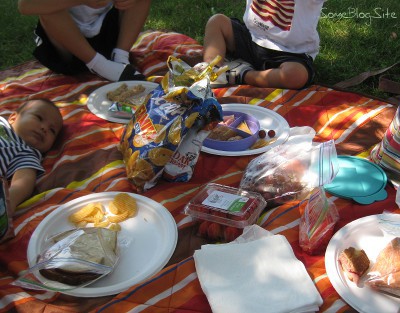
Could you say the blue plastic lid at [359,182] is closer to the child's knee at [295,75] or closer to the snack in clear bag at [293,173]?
the snack in clear bag at [293,173]

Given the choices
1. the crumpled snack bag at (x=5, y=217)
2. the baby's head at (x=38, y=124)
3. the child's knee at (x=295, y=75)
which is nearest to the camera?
the crumpled snack bag at (x=5, y=217)

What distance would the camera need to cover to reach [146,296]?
43.5 inches

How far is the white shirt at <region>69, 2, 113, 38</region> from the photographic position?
239 centimetres

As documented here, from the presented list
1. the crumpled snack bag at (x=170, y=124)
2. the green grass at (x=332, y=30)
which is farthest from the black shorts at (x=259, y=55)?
the crumpled snack bag at (x=170, y=124)

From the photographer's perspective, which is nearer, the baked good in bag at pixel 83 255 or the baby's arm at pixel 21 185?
the baked good in bag at pixel 83 255

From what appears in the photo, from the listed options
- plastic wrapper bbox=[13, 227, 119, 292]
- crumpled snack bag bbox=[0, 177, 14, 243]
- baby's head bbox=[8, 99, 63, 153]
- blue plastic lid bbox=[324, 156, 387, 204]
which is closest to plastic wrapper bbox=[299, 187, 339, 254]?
blue plastic lid bbox=[324, 156, 387, 204]

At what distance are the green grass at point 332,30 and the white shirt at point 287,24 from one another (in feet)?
0.97

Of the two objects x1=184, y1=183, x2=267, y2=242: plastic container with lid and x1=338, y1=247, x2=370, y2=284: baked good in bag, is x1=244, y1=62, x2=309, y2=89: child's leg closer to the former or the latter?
x1=184, y1=183, x2=267, y2=242: plastic container with lid

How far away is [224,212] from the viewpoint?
128 cm

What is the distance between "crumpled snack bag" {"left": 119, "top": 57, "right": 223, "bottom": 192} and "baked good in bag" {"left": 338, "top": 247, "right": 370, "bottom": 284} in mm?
619

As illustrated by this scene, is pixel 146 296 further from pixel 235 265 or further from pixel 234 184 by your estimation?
pixel 234 184

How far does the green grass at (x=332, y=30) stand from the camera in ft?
8.43

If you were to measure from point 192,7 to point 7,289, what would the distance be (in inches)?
113

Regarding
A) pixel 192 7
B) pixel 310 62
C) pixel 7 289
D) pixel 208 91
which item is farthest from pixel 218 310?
pixel 192 7
